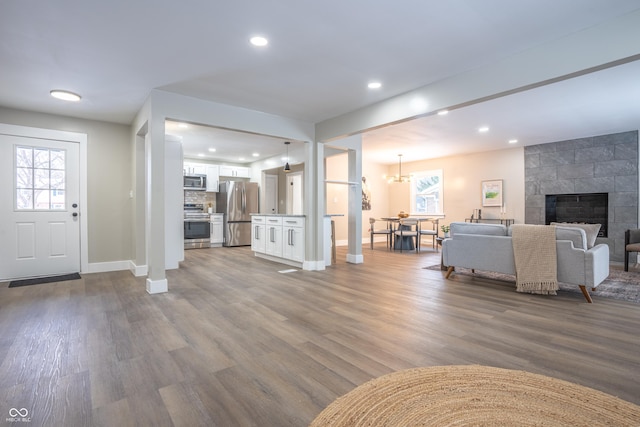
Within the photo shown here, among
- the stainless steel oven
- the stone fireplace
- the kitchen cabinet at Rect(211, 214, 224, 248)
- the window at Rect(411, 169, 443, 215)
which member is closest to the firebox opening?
the stone fireplace

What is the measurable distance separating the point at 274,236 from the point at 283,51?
12.3ft

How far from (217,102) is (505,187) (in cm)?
685

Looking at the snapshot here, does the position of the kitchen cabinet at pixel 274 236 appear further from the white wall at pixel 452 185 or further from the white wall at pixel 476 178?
the white wall at pixel 476 178

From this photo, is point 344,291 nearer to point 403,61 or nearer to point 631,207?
point 403,61

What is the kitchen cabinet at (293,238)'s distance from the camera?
5387mm

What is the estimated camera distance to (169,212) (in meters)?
5.23

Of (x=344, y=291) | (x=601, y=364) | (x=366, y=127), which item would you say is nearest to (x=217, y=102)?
(x=366, y=127)

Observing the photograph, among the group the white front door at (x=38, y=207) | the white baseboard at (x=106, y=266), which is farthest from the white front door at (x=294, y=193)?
the white front door at (x=38, y=207)

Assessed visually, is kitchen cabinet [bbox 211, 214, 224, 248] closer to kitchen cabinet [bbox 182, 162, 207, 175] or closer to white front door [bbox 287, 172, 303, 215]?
kitchen cabinet [bbox 182, 162, 207, 175]

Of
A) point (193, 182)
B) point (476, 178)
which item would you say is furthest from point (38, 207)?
point (476, 178)

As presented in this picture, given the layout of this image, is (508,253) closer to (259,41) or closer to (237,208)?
(259,41)

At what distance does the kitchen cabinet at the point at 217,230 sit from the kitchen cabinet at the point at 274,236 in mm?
2819

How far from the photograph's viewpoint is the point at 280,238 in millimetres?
5883

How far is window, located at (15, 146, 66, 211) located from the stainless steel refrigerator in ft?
12.9
